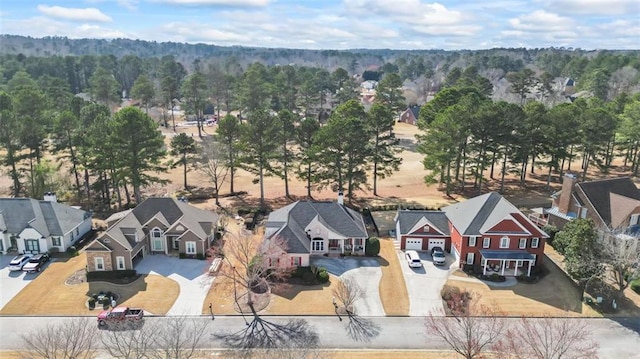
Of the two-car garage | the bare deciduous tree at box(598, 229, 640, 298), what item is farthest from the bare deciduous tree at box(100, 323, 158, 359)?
the bare deciduous tree at box(598, 229, 640, 298)

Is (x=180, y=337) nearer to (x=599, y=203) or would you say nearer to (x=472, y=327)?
(x=472, y=327)

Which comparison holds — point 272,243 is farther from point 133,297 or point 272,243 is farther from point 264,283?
point 133,297

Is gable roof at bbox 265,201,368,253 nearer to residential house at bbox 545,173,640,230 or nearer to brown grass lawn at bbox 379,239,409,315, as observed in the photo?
brown grass lawn at bbox 379,239,409,315

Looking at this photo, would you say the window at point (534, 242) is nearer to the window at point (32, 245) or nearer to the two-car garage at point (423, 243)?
the two-car garage at point (423, 243)

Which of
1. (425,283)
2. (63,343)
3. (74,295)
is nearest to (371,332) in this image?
(425,283)

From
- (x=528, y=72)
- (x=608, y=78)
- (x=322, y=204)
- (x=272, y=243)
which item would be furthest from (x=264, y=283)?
(x=608, y=78)
